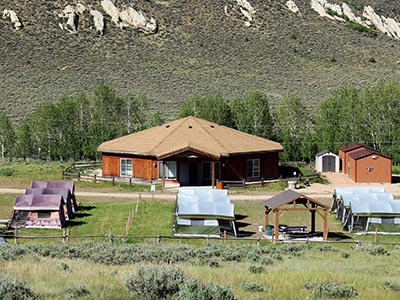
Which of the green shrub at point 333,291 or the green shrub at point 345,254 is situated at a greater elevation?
the green shrub at point 333,291

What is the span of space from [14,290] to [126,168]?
3159 cm

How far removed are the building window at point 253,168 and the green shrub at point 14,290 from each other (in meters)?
31.5

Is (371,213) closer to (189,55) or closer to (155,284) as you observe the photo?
(155,284)

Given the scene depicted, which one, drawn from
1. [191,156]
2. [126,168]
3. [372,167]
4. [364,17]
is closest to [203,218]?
[191,156]

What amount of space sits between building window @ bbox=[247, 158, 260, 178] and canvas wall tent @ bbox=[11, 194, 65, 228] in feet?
53.8

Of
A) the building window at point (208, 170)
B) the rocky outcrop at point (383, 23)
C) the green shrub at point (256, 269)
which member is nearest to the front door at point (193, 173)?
the building window at point (208, 170)

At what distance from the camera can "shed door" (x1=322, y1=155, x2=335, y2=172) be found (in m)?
47.1

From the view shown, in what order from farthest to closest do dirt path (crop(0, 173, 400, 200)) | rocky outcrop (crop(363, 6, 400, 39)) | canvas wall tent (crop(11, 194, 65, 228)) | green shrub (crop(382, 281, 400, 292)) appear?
1. rocky outcrop (crop(363, 6, 400, 39))
2. dirt path (crop(0, 173, 400, 200))
3. canvas wall tent (crop(11, 194, 65, 228))
4. green shrub (crop(382, 281, 400, 292))

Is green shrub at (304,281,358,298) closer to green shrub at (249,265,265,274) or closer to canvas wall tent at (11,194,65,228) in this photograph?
green shrub at (249,265,265,274)

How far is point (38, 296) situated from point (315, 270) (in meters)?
6.92

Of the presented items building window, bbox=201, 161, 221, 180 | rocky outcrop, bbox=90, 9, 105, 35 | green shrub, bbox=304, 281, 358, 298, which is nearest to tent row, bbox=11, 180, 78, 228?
building window, bbox=201, 161, 221, 180

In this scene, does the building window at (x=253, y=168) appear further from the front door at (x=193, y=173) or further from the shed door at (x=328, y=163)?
the shed door at (x=328, y=163)

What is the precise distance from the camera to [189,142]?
1603 inches

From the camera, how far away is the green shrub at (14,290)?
10.1m
